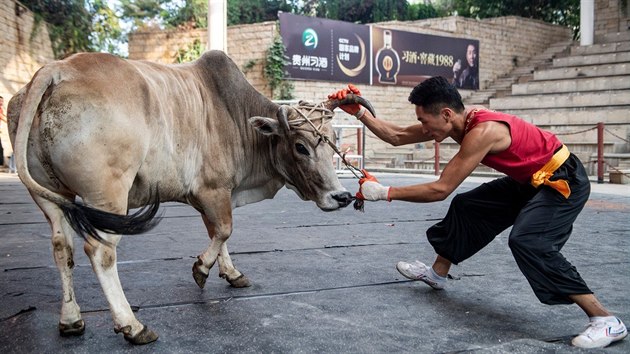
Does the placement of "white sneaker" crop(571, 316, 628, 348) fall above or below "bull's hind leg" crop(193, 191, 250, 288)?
below

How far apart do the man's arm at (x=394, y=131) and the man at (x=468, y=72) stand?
67.9 ft

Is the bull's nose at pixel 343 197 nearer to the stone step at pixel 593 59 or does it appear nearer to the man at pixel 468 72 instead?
the stone step at pixel 593 59

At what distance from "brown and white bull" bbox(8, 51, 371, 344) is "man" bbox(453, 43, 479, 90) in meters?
21.0

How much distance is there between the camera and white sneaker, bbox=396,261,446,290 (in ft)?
13.2

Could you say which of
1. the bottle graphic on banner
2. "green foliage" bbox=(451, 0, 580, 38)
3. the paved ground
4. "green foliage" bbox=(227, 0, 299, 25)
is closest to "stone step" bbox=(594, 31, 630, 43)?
"green foliage" bbox=(451, 0, 580, 38)

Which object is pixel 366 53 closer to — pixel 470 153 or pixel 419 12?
pixel 419 12

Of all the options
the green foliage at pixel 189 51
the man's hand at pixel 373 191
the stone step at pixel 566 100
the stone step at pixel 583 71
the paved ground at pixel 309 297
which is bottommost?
the paved ground at pixel 309 297

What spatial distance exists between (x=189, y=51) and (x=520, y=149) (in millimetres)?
18620

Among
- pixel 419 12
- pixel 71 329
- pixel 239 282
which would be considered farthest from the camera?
pixel 419 12

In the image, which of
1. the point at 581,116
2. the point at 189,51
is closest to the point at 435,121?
the point at 581,116

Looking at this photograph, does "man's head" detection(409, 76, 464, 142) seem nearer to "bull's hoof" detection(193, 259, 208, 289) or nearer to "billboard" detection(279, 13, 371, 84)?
"bull's hoof" detection(193, 259, 208, 289)

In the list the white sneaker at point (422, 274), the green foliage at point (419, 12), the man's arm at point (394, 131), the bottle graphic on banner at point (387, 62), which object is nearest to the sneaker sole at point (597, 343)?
the white sneaker at point (422, 274)

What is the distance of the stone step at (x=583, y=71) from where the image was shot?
20469mm

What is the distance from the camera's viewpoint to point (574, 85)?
2045cm
